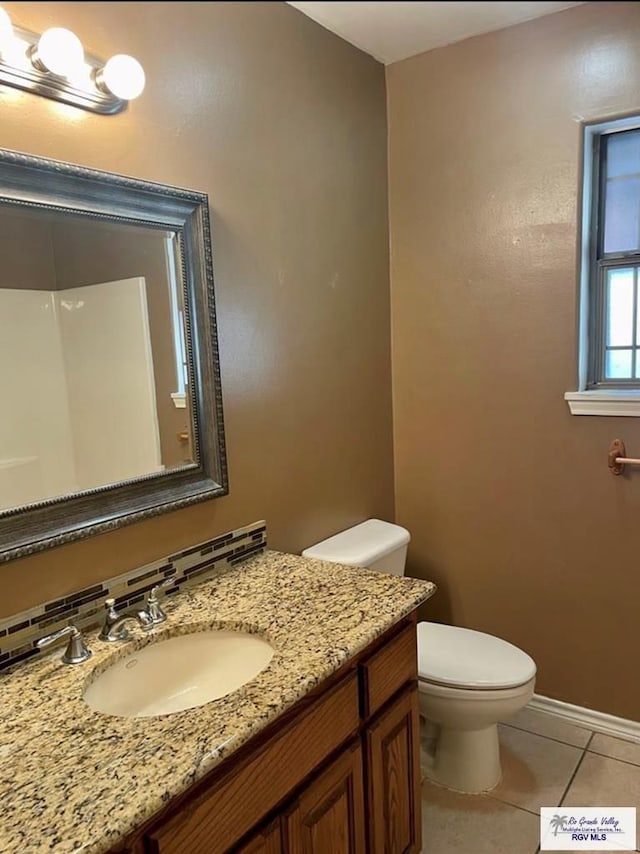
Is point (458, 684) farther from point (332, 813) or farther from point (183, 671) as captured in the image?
point (183, 671)

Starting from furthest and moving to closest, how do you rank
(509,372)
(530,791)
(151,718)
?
(509,372)
(530,791)
(151,718)

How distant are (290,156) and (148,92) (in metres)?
0.51

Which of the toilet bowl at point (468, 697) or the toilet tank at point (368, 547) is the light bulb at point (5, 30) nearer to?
the toilet tank at point (368, 547)

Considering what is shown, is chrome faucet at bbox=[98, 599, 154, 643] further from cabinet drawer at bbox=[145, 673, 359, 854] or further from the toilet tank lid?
the toilet tank lid

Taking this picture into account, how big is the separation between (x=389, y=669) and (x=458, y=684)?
45cm

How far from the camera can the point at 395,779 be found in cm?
150

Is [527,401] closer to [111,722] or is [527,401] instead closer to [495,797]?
[495,797]

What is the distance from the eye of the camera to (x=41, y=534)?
1284 millimetres

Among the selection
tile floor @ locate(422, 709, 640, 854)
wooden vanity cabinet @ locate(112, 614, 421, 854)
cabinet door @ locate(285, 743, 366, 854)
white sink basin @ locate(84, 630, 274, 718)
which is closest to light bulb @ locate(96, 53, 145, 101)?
white sink basin @ locate(84, 630, 274, 718)

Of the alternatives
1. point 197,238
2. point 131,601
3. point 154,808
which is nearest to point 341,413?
point 197,238

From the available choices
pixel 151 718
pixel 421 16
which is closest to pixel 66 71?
pixel 421 16

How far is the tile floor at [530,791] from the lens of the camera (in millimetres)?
1757

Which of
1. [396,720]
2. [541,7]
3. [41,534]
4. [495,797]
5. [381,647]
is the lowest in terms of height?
[495,797]

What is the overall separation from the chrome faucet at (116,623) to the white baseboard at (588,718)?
149 centimetres
